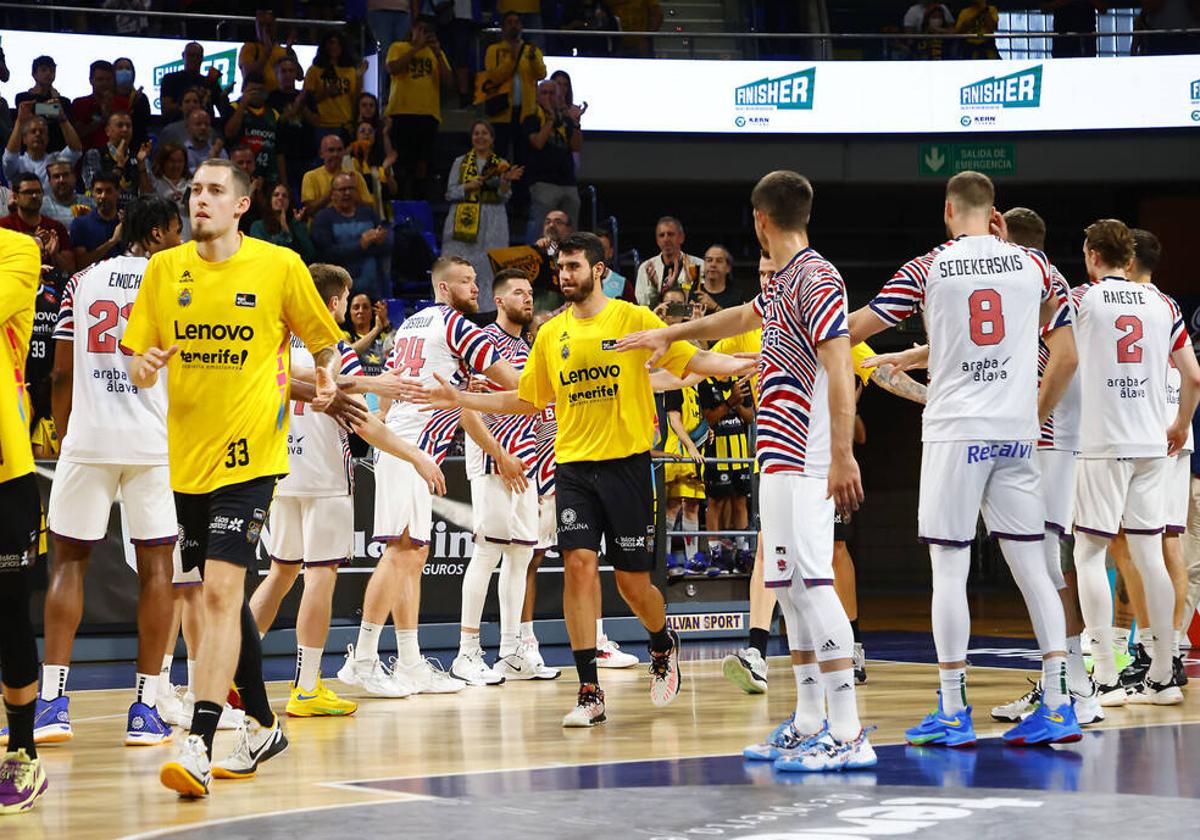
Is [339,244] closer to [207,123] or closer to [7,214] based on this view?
[207,123]

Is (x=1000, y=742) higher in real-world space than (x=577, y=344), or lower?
lower

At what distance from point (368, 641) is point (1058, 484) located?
4.23 meters

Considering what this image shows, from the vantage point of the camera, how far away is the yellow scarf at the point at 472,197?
52.0 feet

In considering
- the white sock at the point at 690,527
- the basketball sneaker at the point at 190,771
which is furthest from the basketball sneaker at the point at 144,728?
the white sock at the point at 690,527

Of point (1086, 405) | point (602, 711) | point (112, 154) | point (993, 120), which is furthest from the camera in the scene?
point (993, 120)

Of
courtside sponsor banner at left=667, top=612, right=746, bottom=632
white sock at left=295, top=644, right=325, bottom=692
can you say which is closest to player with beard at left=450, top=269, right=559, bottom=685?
white sock at left=295, top=644, right=325, bottom=692

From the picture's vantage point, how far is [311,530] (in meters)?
8.64

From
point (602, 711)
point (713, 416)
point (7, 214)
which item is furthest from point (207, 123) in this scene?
point (602, 711)

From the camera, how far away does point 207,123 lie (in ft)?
48.8

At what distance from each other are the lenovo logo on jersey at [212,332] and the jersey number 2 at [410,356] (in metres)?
3.72

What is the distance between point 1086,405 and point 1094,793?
3.42m

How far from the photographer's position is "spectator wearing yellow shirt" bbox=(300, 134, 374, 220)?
49.9 feet

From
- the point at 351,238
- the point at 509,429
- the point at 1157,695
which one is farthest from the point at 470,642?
the point at 351,238

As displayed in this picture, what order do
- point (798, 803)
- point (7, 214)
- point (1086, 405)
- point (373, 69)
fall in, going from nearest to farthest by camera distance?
point (798, 803), point (1086, 405), point (7, 214), point (373, 69)
